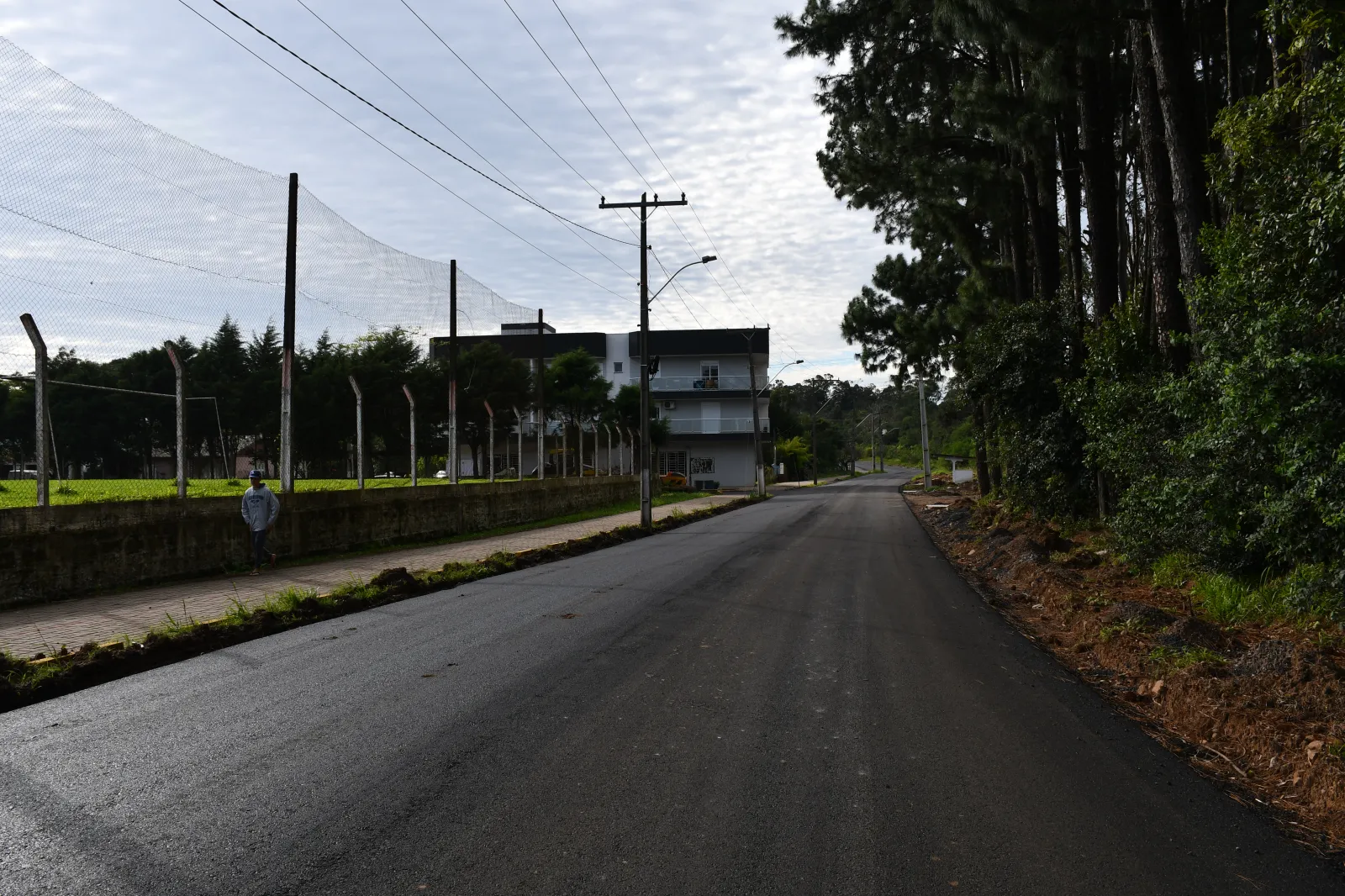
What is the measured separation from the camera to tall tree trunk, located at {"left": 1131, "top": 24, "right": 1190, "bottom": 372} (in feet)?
43.3

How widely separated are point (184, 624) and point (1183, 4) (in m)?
16.1

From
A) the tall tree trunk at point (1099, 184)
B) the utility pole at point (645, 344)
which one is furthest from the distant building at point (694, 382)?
the tall tree trunk at point (1099, 184)

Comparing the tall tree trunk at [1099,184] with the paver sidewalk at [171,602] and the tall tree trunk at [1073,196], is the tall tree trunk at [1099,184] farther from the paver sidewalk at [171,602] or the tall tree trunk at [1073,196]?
the paver sidewalk at [171,602]

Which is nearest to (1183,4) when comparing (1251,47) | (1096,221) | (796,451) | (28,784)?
(1251,47)

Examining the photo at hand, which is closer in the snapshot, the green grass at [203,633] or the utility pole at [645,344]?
the green grass at [203,633]

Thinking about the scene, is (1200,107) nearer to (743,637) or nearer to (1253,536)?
(1253,536)

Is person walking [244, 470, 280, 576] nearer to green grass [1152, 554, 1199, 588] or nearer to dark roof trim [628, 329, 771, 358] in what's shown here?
green grass [1152, 554, 1199, 588]

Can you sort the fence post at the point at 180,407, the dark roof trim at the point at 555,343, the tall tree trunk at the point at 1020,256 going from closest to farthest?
the fence post at the point at 180,407, the tall tree trunk at the point at 1020,256, the dark roof trim at the point at 555,343

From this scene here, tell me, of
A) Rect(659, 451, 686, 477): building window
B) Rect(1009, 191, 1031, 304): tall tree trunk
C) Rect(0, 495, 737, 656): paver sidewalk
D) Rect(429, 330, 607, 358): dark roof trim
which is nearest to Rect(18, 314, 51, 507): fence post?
Rect(0, 495, 737, 656): paver sidewalk

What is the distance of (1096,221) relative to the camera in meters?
17.1

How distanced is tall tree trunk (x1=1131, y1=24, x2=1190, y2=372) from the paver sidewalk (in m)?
11.1

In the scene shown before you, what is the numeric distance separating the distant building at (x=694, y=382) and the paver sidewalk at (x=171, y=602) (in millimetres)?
49121

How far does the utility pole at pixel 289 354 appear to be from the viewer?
15.9 meters

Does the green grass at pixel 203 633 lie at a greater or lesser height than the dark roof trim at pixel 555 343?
lesser
